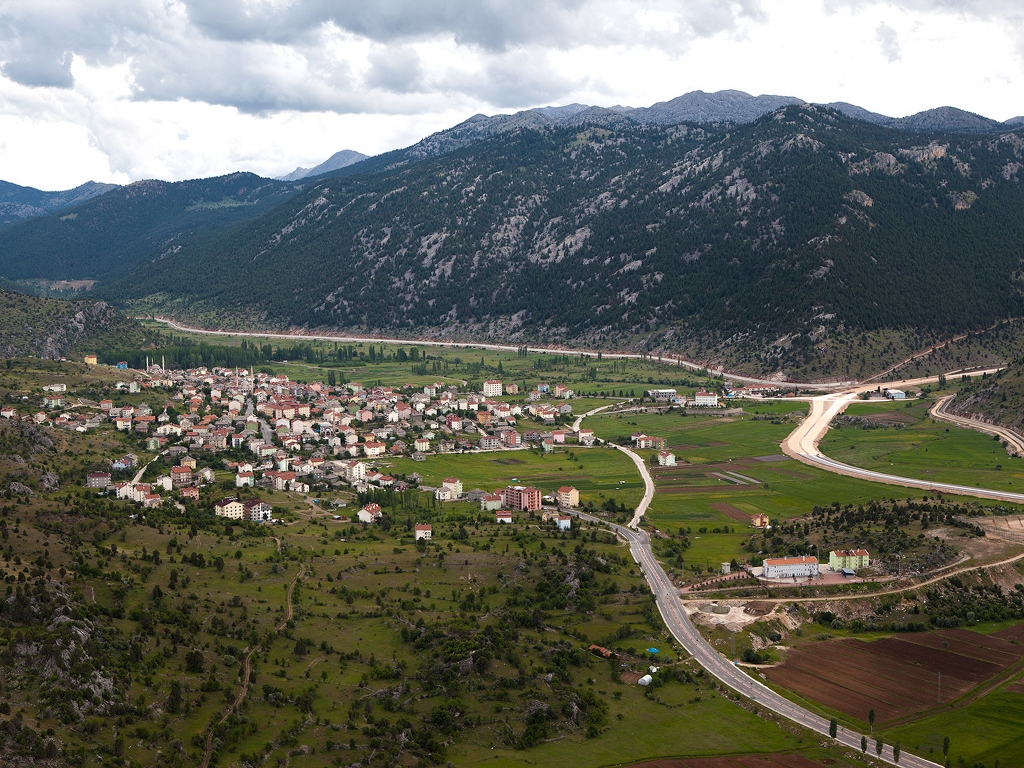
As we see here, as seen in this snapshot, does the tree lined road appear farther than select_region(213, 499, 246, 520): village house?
No

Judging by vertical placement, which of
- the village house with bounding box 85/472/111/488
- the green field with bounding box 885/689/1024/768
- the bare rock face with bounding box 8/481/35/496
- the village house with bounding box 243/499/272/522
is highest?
the bare rock face with bounding box 8/481/35/496

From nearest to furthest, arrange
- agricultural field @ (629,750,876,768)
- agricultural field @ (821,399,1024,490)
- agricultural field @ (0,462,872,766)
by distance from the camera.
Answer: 1. agricultural field @ (0,462,872,766)
2. agricultural field @ (629,750,876,768)
3. agricultural field @ (821,399,1024,490)

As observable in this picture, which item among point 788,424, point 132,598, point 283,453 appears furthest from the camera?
point 788,424

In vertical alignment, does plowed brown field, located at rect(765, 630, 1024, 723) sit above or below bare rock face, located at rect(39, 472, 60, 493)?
below

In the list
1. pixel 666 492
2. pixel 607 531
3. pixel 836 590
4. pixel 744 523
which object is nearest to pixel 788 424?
pixel 666 492

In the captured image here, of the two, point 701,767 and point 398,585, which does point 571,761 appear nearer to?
point 701,767

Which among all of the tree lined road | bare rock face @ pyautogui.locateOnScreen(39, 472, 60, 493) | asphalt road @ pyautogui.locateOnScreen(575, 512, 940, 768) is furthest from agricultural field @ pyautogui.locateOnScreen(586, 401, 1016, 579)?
bare rock face @ pyautogui.locateOnScreen(39, 472, 60, 493)

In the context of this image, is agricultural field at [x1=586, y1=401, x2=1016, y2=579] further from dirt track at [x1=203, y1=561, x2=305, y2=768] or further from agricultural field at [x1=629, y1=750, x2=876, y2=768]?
dirt track at [x1=203, y1=561, x2=305, y2=768]
